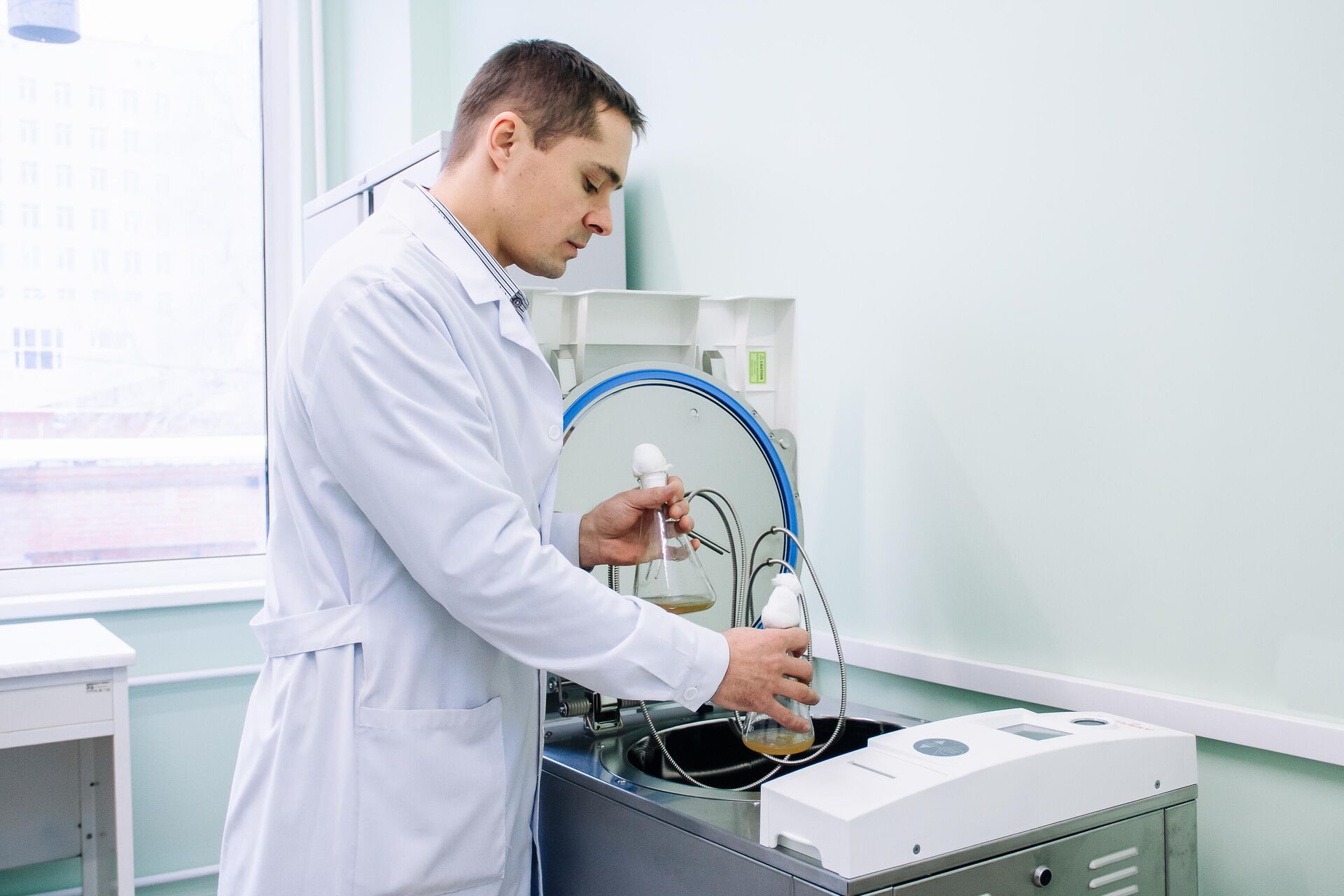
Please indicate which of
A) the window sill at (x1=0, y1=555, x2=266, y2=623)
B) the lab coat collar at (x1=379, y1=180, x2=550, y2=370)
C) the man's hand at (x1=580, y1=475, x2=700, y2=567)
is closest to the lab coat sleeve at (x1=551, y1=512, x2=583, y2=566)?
the man's hand at (x1=580, y1=475, x2=700, y2=567)

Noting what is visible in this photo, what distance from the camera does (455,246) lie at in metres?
1.17

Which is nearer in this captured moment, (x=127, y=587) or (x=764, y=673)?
(x=764, y=673)

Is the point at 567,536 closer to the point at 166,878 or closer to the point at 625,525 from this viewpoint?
the point at 625,525

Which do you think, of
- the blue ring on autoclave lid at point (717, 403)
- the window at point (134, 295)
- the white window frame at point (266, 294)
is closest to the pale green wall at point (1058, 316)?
the blue ring on autoclave lid at point (717, 403)

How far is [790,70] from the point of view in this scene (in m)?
1.86

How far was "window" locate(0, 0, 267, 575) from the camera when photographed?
9.62 feet

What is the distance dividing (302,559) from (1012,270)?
0.98 metres

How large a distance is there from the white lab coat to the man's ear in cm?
9

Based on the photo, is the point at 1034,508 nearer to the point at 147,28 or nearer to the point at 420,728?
the point at 420,728

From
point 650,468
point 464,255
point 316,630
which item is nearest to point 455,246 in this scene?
point 464,255

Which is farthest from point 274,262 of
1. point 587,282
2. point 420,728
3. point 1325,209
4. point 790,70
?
point 1325,209

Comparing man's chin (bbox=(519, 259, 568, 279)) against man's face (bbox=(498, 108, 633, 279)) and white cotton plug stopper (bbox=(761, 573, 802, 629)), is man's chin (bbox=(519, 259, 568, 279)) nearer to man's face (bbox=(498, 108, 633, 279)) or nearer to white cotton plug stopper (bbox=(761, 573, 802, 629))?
man's face (bbox=(498, 108, 633, 279))

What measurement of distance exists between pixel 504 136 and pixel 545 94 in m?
0.06

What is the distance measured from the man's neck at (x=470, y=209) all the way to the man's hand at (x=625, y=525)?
1.09 feet
